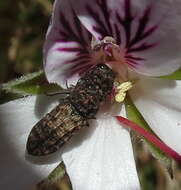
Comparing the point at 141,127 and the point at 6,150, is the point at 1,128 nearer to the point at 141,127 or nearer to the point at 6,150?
the point at 6,150

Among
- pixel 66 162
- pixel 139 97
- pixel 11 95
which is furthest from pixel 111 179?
pixel 11 95

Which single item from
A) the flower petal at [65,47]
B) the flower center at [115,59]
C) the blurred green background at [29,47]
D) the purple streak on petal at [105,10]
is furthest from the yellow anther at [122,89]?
the blurred green background at [29,47]

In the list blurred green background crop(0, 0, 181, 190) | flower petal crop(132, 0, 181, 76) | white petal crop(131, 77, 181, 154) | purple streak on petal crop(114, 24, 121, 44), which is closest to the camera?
flower petal crop(132, 0, 181, 76)

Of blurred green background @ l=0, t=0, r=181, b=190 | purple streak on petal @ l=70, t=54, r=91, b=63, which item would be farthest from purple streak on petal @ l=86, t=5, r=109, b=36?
blurred green background @ l=0, t=0, r=181, b=190

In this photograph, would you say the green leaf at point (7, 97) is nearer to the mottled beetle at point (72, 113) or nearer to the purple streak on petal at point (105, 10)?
the mottled beetle at point (72, 113)

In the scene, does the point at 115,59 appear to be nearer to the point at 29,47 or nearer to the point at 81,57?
the point at 81,57

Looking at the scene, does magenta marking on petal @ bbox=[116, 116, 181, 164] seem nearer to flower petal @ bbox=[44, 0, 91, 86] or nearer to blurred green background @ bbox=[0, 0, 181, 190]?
flower petal @ bbox=[44, 0, 91, 86]
